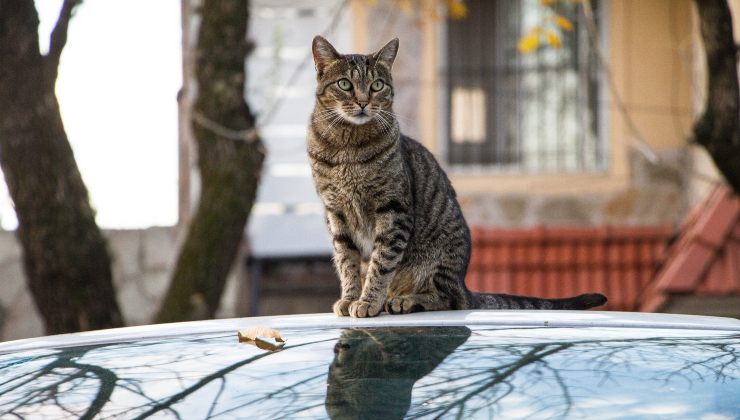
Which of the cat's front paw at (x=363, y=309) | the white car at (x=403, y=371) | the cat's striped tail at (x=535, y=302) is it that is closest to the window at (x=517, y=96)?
the cat's striped tail at (x=535, y=302)

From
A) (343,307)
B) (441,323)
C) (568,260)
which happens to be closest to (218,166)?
(343,307)

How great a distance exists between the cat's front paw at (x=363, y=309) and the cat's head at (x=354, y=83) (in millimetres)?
737

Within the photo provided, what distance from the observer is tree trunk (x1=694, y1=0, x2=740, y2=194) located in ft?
19.7

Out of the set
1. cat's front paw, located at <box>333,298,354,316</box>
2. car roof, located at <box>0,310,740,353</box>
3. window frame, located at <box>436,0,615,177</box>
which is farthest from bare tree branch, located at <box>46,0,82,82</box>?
window frame, located at <box>436,0,615,177</box>

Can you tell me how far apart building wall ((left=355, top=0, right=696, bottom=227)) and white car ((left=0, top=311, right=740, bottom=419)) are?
8.30m

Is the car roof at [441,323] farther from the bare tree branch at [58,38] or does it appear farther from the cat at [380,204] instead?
the bare tree branch at [58,38]

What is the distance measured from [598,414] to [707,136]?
4.43 metres

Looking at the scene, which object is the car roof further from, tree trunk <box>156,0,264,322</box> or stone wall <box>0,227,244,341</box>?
stone wall <box>0,227,244,341</box>

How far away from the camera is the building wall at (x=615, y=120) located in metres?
10.6

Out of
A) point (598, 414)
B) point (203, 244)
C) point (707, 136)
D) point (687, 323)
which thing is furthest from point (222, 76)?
point (598, 414)

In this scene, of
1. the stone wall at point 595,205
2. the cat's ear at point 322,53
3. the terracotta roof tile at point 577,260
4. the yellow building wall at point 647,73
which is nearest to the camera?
the cat's ear at point 322,53

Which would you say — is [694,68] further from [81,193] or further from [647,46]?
[81,193]

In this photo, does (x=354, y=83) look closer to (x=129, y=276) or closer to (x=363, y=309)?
(x=363, y=309)

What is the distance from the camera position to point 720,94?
19.8 feet
